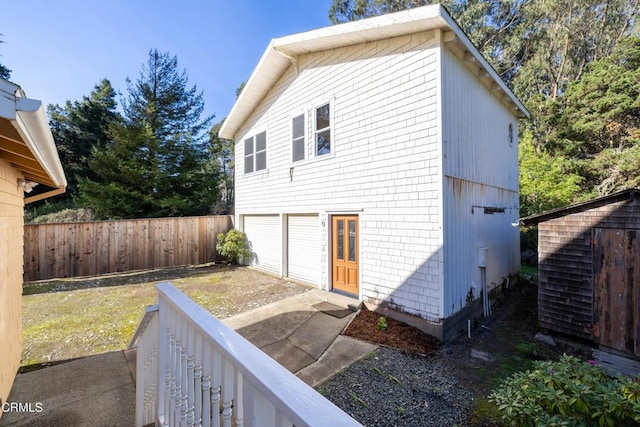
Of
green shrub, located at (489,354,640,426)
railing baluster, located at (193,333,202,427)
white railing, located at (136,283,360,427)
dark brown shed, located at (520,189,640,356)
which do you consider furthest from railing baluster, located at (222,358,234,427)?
dark brown shed, located at (520,189,640,356)

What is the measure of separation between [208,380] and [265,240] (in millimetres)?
8301

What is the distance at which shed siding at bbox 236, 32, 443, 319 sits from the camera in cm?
518

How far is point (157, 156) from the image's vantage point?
15141mm

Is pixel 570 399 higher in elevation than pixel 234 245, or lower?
lower

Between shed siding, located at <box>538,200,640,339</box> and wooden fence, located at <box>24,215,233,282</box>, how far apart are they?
10.5 metres

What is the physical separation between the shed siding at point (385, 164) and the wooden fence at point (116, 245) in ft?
17.1

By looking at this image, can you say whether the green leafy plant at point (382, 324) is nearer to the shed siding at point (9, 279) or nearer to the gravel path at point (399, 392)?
the gravel path at point (399, 392)

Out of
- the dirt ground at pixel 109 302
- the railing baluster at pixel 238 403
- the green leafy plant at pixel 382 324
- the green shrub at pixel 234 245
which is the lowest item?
Result: the green leafy plant at pixel 382 324

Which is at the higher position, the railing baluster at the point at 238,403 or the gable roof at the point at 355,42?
the gable roof at the point at 355,42

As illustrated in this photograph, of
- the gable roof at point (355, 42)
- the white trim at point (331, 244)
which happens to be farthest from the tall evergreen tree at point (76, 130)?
the white trim at point (331, 244)

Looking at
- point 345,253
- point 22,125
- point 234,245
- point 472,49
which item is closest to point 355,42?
point 472,49

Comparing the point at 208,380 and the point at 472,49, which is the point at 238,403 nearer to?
the point at 208,380

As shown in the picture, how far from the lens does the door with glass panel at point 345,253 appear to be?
6.51m

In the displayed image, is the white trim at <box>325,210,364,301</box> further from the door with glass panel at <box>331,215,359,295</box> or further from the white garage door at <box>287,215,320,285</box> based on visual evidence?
the white garage door at <box>287,215,320,285</box>
